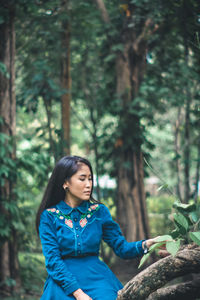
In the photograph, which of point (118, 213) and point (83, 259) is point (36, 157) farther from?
point (83, 259)

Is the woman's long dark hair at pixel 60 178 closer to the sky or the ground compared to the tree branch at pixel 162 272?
closer to the sky

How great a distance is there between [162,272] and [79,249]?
0.55 m

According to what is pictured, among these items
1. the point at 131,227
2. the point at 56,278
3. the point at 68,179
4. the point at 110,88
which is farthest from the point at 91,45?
the point at 56,278

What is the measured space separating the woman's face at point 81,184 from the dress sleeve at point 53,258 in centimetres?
22

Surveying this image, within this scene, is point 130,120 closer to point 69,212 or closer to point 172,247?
point 69,212

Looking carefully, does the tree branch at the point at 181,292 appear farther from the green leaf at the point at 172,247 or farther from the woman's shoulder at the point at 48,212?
the woman's shoulder at the point at 48,212

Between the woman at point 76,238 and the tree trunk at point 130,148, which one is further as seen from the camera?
the tree trunk at point 130,148

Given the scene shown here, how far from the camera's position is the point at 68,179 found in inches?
97.3

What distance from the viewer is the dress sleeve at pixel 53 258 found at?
2083mm

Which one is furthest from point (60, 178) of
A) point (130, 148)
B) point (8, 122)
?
point (130, 148)

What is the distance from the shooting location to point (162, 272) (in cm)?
197

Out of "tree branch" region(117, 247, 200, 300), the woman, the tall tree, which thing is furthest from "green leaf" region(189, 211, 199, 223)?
the tall tree

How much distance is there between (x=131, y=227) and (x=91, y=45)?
3509 millimetres

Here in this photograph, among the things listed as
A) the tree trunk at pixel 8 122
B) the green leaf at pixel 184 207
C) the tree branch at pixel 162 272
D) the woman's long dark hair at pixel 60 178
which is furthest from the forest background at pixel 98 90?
the tree branch at pixel 162 272
